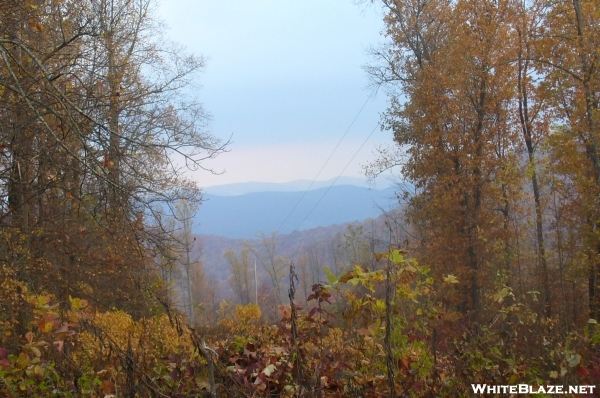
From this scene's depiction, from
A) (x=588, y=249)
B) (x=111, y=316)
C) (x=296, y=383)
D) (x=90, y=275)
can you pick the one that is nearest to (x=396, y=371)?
(x=296, y=383)

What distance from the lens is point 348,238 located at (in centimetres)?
3059

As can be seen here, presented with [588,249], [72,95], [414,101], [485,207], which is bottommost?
[588,249]

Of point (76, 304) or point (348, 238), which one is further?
point (348, 238)

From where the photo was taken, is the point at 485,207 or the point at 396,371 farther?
the point at 485,207

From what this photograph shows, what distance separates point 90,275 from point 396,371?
32.0ft

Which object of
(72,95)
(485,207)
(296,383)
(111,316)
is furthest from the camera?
(485,207)

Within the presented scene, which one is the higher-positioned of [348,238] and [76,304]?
[76,304]

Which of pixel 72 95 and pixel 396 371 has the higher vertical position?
pixel 72 95

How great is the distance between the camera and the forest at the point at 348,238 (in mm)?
2959

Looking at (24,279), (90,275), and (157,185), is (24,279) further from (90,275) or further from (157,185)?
(157,185)

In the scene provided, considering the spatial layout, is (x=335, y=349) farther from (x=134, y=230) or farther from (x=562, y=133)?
(x=562, y=133)

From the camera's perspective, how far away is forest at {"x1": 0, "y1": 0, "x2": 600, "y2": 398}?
2.96 meters

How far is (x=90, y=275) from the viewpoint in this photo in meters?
11.2

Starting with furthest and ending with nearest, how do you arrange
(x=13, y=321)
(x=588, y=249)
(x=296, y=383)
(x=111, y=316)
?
(x=588, y=249) → (x=13, y=321) → (x=111, y=316) → (x=296, y=383)
